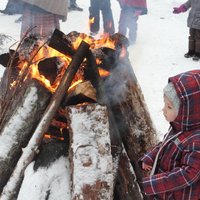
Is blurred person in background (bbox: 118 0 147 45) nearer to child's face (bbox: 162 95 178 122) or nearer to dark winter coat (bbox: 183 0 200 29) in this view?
A: dark winter coat (bbox: 183 0 200 29)

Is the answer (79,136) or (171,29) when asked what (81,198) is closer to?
(79,136)

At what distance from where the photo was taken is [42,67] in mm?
3439

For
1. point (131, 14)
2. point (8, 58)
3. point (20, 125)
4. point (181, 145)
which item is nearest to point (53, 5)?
point (8, 58)

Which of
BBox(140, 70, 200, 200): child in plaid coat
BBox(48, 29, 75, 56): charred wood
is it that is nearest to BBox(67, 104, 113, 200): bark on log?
BBox(140, 70, 200, 200): child in plaid coat

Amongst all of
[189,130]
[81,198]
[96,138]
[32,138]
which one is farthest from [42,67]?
[189,130]

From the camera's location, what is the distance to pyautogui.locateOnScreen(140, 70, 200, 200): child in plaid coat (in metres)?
2.45

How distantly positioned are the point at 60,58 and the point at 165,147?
1.38 metres

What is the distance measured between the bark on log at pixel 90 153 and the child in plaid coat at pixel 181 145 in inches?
14.9

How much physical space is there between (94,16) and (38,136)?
691cm

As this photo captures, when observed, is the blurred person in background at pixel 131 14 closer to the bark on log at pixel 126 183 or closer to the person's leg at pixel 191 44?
the person's leg at pixel 191 44

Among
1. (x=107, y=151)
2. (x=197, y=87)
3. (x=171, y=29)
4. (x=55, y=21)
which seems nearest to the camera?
(x=197, y=87)

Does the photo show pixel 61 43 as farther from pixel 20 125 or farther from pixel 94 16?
pixel 94 16

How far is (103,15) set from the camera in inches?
374

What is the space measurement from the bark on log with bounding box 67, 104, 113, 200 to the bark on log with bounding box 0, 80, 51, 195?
0.42m
